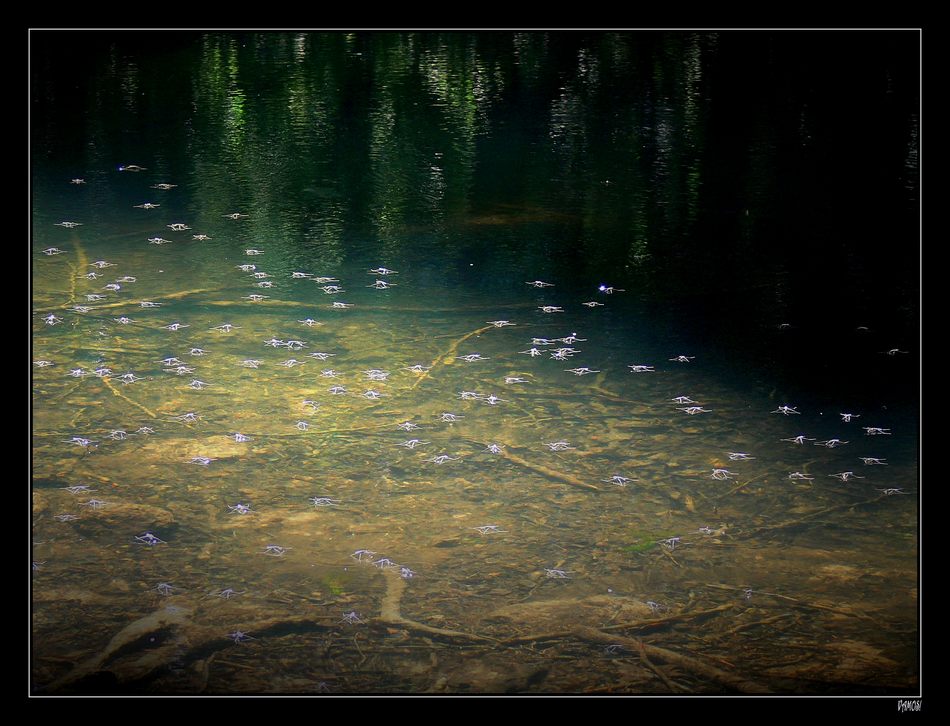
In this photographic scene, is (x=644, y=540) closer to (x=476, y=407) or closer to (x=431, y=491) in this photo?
(x=431, y=491)

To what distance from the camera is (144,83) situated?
8.29 meters

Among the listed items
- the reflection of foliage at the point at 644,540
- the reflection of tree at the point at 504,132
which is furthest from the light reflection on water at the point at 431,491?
the reflection of tree at the point at 504,132

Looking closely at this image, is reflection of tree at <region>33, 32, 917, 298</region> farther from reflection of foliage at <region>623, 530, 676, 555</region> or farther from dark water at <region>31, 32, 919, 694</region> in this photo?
reflection of foliage at <region>623, 530, 676, 555</region>

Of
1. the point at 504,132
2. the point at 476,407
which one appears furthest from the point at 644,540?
the point at 504,132

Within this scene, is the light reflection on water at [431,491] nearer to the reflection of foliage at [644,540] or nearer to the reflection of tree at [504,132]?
the reflection of foliage at [644,540]

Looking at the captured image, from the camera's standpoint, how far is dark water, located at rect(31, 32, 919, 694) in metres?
2.44

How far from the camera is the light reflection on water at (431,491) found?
8.21 ft

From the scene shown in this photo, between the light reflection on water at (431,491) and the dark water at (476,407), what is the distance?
0.4 inches

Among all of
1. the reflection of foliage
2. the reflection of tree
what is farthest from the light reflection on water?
the reflection of tree

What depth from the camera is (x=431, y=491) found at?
301 centimetres

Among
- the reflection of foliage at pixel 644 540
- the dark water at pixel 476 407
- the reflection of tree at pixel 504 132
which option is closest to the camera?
the dark water at pixel 476 407

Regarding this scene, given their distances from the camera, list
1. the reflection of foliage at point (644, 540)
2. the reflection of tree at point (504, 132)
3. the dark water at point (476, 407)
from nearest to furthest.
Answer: the dark water at point (476, 407) → the reflection of foliage at point (644, 540) → the reflection of tree at point (504, 132)

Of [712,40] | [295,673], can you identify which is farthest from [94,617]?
[712,40]

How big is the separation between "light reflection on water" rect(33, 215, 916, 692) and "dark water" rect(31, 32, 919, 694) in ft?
0.03
